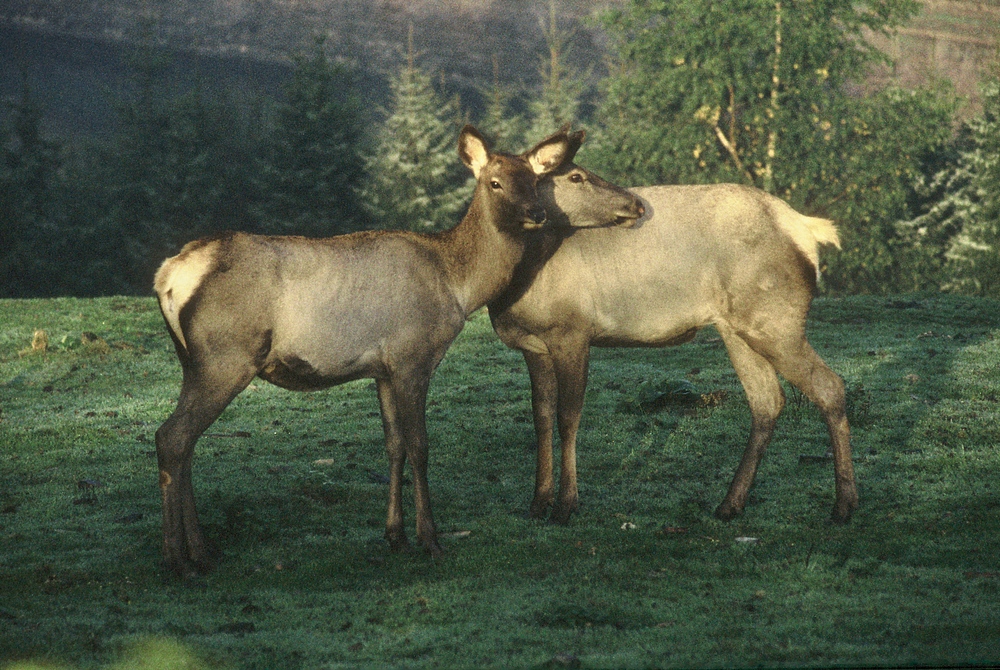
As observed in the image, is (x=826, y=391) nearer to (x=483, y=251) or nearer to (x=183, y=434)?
(x=483, y=251)

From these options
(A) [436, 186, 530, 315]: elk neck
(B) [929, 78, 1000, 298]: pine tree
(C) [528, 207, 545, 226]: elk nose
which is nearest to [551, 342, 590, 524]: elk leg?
(A) [436, 186, 530, 315]: elk neck

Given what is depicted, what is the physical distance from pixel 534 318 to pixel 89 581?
4239 millimetres

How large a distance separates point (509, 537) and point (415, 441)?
3.87 ft

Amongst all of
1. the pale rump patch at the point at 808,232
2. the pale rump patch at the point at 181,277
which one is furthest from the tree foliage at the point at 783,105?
the pale rump patch at the point at 181,277

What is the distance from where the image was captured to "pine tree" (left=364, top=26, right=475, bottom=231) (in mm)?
60719

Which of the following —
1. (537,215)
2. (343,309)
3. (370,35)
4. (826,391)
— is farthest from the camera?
(370,35)

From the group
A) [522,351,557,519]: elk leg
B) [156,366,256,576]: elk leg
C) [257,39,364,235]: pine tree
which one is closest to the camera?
[156,366,256,576]: elk leg

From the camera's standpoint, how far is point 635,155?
50719 millimetres

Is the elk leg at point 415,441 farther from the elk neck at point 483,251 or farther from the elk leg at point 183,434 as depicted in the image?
the elk leg at point 183,434

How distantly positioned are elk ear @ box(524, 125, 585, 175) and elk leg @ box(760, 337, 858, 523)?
2.55 meters

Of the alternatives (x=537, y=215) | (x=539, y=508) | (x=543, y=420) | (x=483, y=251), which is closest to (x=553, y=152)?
(x=537, y=215)

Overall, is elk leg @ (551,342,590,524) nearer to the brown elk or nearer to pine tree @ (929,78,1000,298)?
the brown elk

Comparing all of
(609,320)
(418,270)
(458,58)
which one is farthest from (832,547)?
(458,58)

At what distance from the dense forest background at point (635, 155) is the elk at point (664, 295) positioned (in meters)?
34.4
